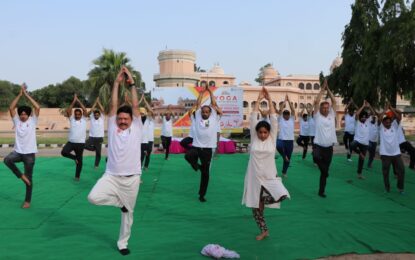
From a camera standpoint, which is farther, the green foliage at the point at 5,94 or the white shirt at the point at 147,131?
the green foliage at the point at 5,94

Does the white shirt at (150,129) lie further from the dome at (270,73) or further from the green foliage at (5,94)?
the dome at (270,73)

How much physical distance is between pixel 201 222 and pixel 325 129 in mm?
3486

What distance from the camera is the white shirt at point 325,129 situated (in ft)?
25.8

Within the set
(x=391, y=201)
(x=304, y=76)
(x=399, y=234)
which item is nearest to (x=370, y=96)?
(x=391, y=201)

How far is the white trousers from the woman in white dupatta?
4.97 ft

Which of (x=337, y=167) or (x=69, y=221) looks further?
(x=337, y=167)

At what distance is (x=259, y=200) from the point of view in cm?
498

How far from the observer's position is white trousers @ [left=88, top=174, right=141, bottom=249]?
4.32 meters

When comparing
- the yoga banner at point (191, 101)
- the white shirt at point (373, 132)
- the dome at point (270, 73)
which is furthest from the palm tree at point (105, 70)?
the dome at point (270, 73)

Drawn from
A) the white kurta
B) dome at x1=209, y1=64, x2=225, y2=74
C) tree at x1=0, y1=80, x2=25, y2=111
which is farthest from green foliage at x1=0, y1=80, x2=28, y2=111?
the white kurta

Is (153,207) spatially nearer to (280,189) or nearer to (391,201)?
(280,189)

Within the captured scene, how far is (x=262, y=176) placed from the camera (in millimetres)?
5004

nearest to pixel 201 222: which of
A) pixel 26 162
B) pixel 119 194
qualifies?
pixel 119 194

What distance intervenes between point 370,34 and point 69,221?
16427 millimetres
